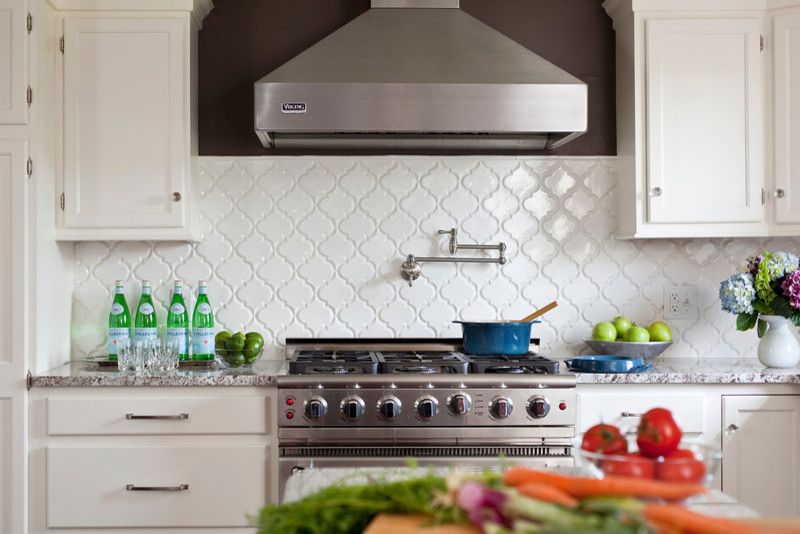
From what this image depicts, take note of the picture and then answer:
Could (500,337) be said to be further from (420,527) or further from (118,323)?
(420,527)

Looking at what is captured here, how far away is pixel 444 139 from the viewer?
11.2 ft

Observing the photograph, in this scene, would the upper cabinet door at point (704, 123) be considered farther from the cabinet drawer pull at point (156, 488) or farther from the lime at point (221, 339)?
the cabinet drawer pull at point (156, 488)

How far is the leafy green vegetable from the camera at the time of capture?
3.52 ft

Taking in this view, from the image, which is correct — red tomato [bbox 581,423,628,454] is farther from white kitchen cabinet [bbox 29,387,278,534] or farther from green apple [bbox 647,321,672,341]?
green apple [bbox 647,321,672,341]

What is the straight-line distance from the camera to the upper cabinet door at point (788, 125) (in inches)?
130

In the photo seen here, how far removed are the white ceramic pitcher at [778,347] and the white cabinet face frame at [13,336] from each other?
2.63m

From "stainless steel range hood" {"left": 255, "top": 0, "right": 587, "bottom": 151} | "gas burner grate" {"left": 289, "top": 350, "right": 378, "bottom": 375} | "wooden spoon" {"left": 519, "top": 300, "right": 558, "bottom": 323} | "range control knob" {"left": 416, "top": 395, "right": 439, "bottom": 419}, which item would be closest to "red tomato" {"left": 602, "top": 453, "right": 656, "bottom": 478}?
"range control knob" {"left": 416, "top": 395, "right": 439, "bottom": 419}

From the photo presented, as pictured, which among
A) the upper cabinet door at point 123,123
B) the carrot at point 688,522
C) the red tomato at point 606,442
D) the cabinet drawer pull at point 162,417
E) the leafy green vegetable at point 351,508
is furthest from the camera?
the upper cabinet door at point 123,123

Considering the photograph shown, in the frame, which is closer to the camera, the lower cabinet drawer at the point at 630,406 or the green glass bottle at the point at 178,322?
the lower cabinet drawer at the point at 630,406

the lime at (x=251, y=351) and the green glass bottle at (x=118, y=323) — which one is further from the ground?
the green glass bottle at (x=118, y=323)

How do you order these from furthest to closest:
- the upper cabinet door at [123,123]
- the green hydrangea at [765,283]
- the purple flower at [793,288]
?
the upper cabinet door at [123,123] → the green hydrangea at [765,283] → the purple flower at [793,288]

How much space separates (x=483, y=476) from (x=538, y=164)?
263cm

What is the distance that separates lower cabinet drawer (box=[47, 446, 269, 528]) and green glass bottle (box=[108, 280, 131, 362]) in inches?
19.6

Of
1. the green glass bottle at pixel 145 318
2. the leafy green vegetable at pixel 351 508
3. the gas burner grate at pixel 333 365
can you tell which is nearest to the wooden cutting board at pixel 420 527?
the leafy green vegetable at pixel 351 508
